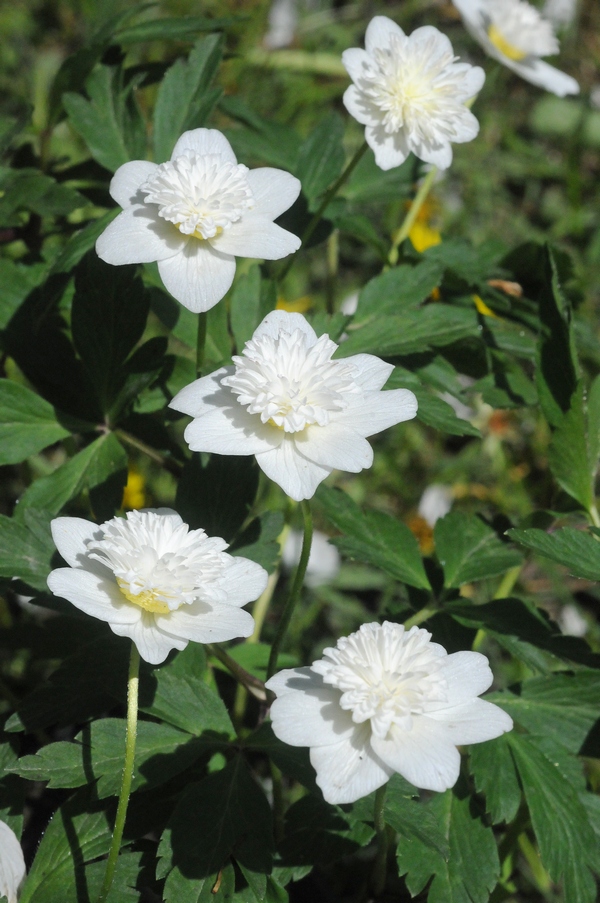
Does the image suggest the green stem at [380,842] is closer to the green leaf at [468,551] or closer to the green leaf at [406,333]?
the green leaf at [468,551]

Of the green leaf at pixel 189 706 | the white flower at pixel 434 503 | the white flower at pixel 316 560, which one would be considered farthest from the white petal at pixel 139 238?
the white flower at pixel 434 503

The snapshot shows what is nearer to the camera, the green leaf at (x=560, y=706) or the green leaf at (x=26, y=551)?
the green leaf at (x=26, y=551)

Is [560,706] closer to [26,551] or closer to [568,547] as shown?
[568,547]

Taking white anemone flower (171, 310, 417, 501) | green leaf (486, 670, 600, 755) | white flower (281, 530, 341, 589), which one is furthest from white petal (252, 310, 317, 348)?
white flower (281, 530, 341, 589)

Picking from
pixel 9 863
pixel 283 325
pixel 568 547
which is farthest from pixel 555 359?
pixel 9 863

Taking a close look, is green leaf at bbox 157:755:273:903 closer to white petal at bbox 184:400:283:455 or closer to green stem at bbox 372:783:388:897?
green stem at bbox 372:783:388:897

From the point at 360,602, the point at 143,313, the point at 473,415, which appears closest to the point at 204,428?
the point at 143,313
